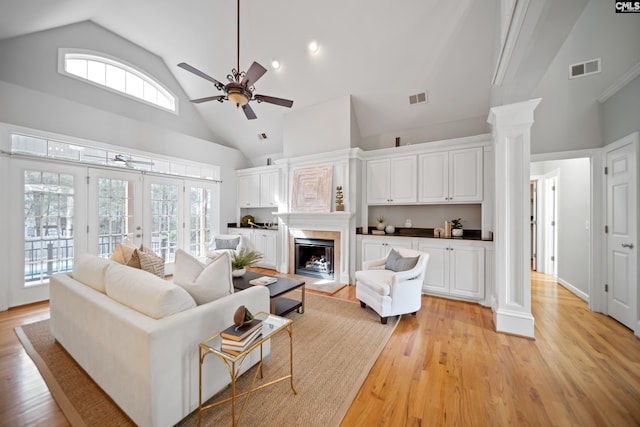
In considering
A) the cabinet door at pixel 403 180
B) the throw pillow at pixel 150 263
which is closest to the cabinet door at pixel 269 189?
the cabinet door at pixel 403 180

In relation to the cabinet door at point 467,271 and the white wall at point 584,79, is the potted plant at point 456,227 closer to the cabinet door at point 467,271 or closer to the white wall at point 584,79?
the cabinet door at point 467,271

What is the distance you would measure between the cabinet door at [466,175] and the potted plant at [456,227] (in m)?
0.41

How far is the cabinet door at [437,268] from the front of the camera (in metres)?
3.71

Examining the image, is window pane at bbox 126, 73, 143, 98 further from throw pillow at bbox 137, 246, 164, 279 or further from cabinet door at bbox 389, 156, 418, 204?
cabinet door at bbox 389, 156, 418, 204

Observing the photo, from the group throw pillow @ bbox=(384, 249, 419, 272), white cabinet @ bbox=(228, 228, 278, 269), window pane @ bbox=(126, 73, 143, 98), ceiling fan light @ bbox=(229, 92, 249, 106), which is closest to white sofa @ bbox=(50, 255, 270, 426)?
ceiling fan light @ bbox=(229, 92, 249, 106)

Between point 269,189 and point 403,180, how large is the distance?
318cm

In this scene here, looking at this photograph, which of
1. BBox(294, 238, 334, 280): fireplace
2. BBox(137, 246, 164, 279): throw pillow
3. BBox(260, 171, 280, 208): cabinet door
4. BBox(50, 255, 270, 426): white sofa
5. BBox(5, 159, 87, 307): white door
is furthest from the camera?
BBox(260, 171, 280, 208): cabinet door

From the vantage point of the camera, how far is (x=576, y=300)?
3.60 metres

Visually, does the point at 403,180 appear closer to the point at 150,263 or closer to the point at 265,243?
the point at 265,243

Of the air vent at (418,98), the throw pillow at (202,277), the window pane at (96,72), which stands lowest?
the throw pillow at (202,277)

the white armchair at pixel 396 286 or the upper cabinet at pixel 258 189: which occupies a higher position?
the upper cabinet at pixel 258 189

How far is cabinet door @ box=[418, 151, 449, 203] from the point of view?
12.8ft

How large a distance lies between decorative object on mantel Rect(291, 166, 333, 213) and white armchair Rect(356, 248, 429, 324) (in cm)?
171

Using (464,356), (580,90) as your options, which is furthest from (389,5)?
(464,356)
